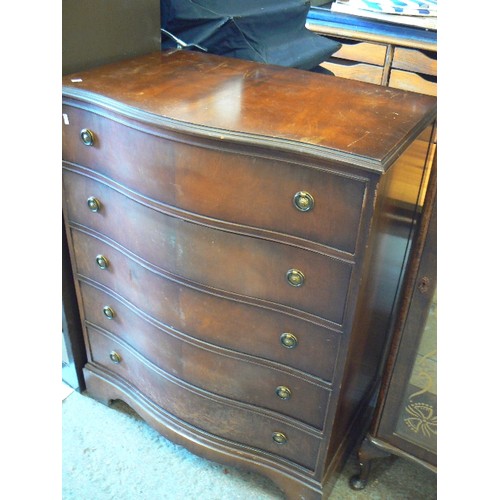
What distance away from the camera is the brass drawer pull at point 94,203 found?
4.17 ft

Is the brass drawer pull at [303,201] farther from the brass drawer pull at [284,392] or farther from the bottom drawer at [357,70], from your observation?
the bottom drawer at [357,70]

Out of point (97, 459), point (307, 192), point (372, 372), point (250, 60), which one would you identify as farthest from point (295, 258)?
point (97, 459)

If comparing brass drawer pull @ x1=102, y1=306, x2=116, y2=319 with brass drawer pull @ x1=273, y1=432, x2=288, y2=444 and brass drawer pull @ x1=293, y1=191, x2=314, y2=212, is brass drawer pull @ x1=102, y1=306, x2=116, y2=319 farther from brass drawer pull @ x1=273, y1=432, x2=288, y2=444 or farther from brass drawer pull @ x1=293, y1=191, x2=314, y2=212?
brass drawer pull @ x1=293, y1=191, x2=314, y2=212

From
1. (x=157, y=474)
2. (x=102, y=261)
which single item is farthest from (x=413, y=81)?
(x=157, y=474)

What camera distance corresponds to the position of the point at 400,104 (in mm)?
1140

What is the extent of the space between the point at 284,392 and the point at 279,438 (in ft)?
0.58

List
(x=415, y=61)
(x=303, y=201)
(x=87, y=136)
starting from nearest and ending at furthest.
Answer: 1. (x=303, y=201)
2. (x=87, y=136)
3. (x=415, y=61)

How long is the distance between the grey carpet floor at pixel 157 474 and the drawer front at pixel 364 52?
7.27ft

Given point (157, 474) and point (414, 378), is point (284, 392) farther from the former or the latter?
point (157, 474)

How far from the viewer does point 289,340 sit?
1.17 meters

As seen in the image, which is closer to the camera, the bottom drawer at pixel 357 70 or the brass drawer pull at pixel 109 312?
the brass drawer pull at pixel 109 312

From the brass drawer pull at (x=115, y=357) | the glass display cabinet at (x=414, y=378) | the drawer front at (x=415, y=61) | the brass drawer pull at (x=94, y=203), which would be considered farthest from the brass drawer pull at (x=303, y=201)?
the drawer front at (x=415, y=61)
